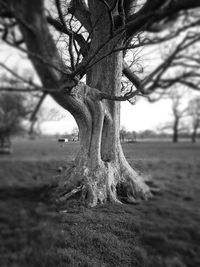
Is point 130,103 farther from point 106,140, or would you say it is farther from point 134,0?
point 134,0

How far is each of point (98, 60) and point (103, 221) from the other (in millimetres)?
2098

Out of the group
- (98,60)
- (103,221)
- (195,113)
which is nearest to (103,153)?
(103,221)

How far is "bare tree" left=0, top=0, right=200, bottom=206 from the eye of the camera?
1338 mm

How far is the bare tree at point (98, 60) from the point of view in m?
1.34

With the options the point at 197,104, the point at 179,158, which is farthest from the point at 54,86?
the point at 179,158

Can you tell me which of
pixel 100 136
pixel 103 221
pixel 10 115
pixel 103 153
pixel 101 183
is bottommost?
pixel 103 221

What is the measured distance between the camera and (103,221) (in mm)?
2570

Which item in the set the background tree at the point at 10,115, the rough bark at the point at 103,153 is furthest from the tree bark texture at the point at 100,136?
the background tree at the point at 10,115

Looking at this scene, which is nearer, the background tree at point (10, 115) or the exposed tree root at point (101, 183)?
the background tree at point (10, 115)

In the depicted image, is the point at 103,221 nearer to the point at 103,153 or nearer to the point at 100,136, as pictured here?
the point at 103,153

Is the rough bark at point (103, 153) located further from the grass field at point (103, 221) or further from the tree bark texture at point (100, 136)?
the grass field at point (103, 221)

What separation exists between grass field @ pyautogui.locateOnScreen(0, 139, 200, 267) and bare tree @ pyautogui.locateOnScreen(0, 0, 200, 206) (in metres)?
0.44

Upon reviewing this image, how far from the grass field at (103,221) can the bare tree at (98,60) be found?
17.1 inches

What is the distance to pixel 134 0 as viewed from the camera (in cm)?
270
